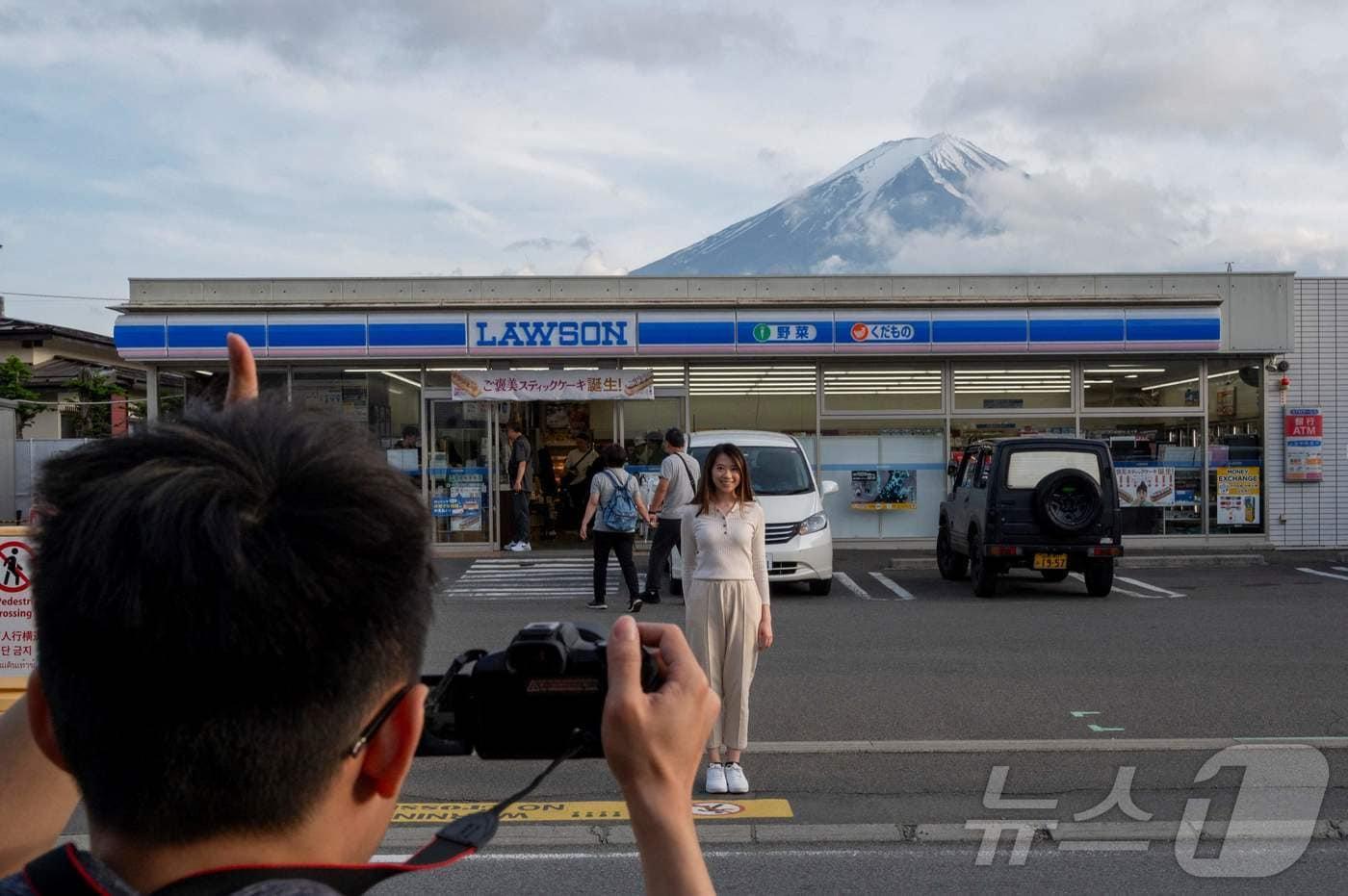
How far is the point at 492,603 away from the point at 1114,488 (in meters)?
7.24

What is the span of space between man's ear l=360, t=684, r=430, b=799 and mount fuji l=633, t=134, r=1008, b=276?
240 feet

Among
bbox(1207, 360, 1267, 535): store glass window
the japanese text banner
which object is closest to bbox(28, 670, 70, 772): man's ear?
the japanese text banner

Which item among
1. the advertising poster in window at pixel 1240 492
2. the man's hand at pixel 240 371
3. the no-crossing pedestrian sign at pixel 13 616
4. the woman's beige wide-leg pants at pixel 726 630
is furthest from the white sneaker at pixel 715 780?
the advertising poster in window at pixel 1240 492

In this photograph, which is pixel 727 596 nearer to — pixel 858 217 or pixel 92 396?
pixel 92 396

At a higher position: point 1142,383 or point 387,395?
point 1142,383

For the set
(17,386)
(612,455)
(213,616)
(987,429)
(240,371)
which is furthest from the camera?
(17,386)

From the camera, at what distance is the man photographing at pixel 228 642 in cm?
112

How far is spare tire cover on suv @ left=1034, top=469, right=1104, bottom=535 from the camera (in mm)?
14445

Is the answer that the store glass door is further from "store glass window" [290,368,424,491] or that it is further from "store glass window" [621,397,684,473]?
"store glass window" [621,397,684,473]

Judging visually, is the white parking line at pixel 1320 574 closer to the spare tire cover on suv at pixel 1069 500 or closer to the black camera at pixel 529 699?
the spare tire cover on suv at pixel 1069 500

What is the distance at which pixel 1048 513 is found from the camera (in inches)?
569

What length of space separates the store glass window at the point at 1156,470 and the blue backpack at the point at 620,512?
1061cm

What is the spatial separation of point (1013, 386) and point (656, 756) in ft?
69.4

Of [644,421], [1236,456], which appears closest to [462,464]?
[644,421]
